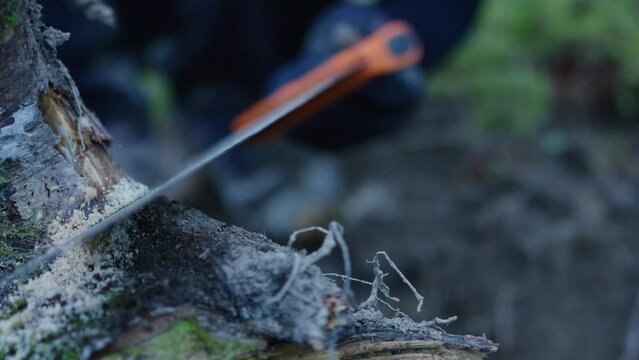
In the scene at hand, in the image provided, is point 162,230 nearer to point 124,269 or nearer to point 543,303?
point 124,269

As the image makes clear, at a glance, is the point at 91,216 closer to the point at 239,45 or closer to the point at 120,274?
the point at 120,274

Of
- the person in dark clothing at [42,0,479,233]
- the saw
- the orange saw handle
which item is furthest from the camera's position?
the person in dark clothing at [42,0,479,233]

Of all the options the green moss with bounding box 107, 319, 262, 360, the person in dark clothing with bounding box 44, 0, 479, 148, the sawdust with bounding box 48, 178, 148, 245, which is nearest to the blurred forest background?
the person in dark clothing with bounding box 44, 0, 479, 148

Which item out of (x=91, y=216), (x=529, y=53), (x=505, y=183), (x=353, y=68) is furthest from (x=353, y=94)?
(x=91, y=216)

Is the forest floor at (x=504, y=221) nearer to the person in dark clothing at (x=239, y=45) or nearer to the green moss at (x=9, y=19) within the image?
the person in dark clothing at (x=239, y=45)

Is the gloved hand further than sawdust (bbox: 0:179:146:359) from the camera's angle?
Yes

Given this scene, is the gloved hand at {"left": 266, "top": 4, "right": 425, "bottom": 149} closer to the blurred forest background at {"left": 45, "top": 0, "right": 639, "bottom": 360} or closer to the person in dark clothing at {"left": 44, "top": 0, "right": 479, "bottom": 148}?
the person in dark clothing at {"left": 44, "top": 0, "right": 479, "bottom": 148}
